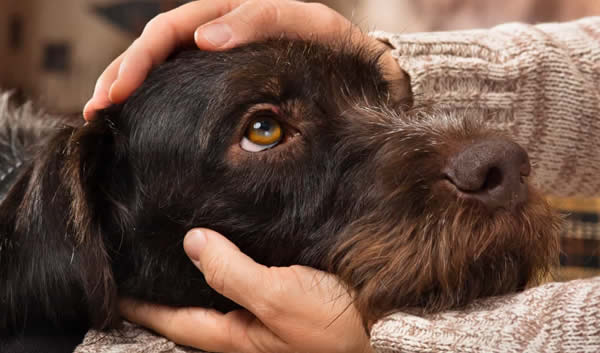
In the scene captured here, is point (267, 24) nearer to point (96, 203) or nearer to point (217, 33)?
point (217, 33)

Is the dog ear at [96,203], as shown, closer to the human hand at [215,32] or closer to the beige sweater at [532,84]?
the human hand at [215,32]

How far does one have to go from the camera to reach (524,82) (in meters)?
2.13

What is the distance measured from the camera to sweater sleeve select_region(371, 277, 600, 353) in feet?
3.83

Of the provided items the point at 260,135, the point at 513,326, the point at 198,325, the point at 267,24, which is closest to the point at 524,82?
the point at 267,24

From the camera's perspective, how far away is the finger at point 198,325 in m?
1.60

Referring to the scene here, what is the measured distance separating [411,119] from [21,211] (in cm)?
100

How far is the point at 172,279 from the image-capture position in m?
1.69

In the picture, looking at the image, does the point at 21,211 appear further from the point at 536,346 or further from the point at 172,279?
the point at 536,346

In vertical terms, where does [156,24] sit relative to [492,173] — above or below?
above

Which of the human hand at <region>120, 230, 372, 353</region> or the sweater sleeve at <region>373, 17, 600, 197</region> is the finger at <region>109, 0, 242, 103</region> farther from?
the sweater sleeve at <region>373, 17, 600, 197</region>

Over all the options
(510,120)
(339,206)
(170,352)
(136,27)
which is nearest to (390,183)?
(339,206)

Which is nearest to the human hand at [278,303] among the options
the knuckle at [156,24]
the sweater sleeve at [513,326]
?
the sweater sleeve at [513,326]

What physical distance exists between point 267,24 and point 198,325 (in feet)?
2.82

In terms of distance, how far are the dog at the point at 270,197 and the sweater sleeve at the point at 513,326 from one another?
0.09m
